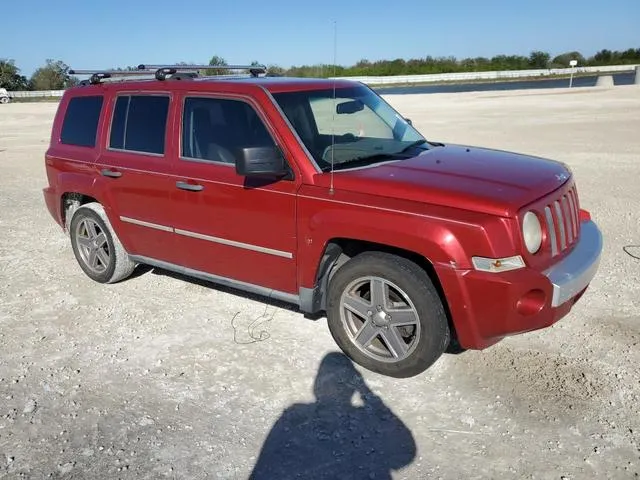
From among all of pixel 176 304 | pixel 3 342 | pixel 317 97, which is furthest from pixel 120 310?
pixel 317 97

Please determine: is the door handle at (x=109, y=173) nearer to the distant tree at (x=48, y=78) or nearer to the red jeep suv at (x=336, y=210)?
the red jeep suv at (x=336, y=210)

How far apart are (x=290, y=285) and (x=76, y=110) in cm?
317

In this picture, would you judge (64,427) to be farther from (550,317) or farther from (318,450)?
(550,317)

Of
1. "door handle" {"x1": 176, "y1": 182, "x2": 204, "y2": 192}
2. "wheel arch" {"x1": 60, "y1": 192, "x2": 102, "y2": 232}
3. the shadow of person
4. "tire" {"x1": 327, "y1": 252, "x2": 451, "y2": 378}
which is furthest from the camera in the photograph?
"wheel arch" {"x1": 60, "y1": 192, "x2": 102, "y2": 232}

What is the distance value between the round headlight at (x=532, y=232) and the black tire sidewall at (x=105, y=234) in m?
3.86

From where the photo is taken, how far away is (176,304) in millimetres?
5312

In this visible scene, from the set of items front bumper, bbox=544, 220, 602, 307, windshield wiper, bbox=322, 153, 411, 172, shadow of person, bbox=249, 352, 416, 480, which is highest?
windshield wiper, bbox=322, 153, 411, 172

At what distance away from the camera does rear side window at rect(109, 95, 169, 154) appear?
4.95 metres

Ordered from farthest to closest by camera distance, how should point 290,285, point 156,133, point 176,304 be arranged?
point 176,304 → point 156,133 → point 290,285

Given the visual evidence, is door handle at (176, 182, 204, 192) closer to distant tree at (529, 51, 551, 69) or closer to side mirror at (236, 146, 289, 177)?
side mirror at (236, 146, 289, 177)

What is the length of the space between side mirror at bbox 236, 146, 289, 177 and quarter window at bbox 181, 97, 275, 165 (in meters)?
0.32

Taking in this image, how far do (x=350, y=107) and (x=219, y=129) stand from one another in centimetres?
116

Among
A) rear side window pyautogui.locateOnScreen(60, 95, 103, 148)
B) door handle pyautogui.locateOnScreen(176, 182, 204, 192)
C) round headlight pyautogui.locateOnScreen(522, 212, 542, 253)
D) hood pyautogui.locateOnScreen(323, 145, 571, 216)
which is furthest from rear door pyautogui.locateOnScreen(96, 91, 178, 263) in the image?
round headlight pyautogui.locateOnScreen(522, 212, 542, 253)

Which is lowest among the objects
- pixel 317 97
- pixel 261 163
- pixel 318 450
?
pixel 318 450
